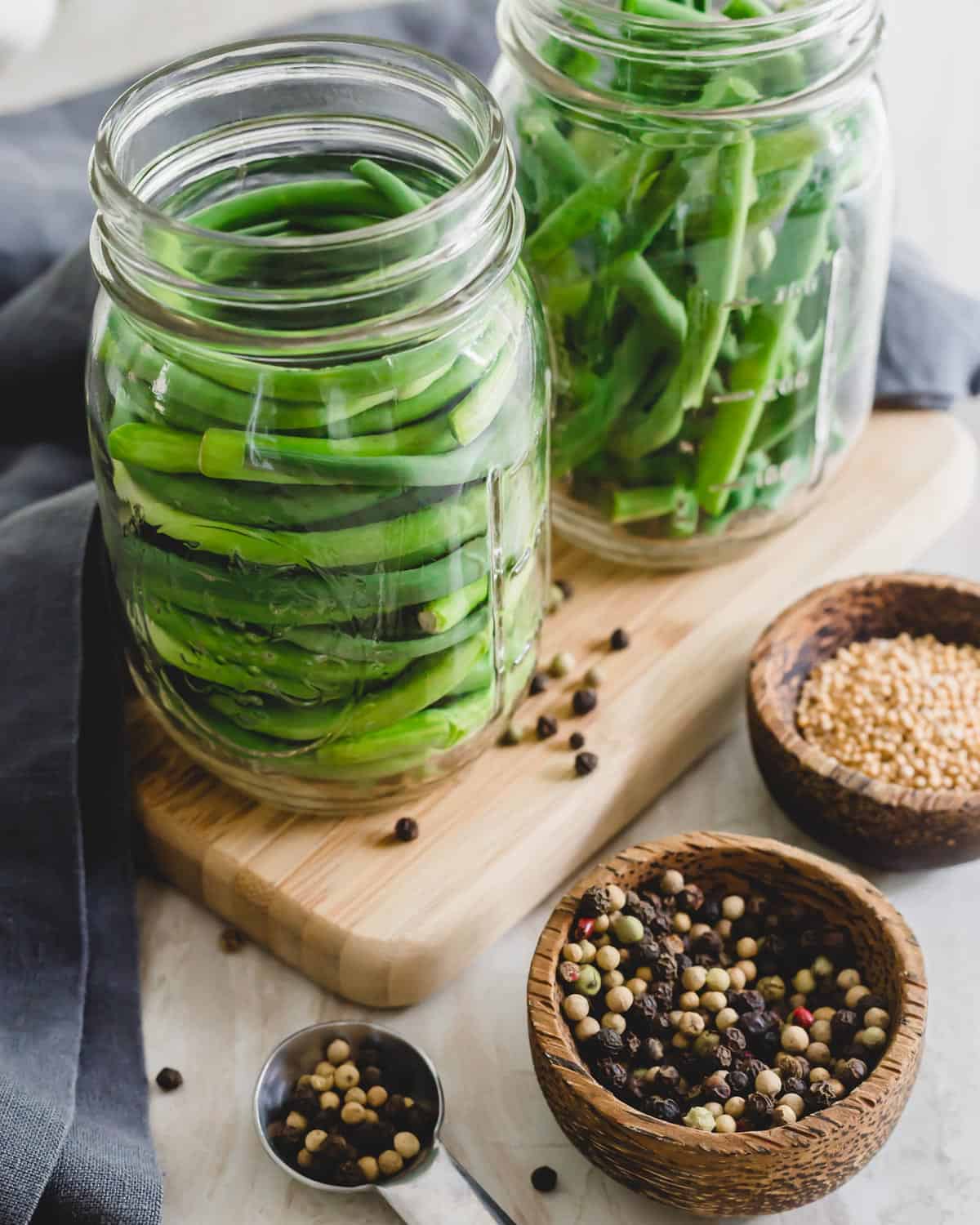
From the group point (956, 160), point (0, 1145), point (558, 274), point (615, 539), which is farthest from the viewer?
point (956, 160)

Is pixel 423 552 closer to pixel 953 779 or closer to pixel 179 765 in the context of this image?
pixel 179 765

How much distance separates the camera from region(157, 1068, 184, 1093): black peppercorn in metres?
1.04

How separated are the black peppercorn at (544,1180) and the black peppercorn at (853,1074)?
0.19m

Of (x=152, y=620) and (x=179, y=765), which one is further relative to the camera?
(x=179, y=765)

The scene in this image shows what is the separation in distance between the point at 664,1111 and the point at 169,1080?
34 centimetres

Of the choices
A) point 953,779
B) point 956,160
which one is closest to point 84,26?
point 956,160

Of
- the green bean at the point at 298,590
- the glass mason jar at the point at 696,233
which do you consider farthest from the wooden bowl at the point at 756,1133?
the glass mason jar at the point at 696,233

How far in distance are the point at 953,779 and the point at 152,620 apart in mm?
578

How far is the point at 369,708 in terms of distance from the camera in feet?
3.42

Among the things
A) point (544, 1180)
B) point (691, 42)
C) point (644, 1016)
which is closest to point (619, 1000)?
point (644, 1016)

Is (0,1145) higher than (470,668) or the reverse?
the reverse

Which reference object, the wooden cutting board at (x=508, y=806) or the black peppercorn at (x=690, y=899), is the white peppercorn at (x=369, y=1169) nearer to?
the wooden cutting board at (x=508, y=806)

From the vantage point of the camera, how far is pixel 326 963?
3.54 ft

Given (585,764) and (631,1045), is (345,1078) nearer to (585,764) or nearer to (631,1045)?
(631,1045)
